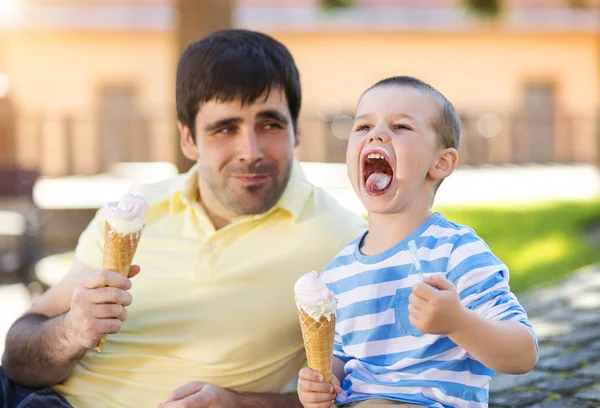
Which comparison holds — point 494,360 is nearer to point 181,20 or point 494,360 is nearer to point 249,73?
point 249,73

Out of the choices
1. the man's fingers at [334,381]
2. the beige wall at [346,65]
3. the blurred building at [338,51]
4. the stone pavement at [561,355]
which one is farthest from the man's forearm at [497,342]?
the beige wall at [346,65]

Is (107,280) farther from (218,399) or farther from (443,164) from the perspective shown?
(443,164)

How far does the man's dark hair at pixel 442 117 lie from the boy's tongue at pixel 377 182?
0.19 metres

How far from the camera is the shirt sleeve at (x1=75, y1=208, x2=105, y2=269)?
324cm

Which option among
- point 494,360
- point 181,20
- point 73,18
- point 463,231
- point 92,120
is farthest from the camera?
point 73,18

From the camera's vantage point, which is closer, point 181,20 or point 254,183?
point 254,183

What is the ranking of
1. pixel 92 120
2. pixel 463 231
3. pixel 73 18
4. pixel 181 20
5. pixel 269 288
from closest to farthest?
1. pixel 463 231
2. pixel 269 288
3. pixel 181 20
4. pixel 92 120
5. pixel 73 18

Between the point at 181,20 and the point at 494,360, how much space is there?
202 inches

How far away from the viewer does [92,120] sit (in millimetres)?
16453

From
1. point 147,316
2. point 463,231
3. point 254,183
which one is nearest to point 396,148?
point 463,231

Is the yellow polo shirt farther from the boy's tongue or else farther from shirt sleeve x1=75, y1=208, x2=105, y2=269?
the boy's tongue

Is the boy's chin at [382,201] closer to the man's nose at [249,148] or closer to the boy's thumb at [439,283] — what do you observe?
the boy's thumb at [439,283]

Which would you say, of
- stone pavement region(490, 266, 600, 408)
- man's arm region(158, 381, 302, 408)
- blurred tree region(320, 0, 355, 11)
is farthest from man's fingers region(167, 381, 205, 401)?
blurred tree region(320, 0, 355, 11)

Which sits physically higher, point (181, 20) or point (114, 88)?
point (181, 20)
